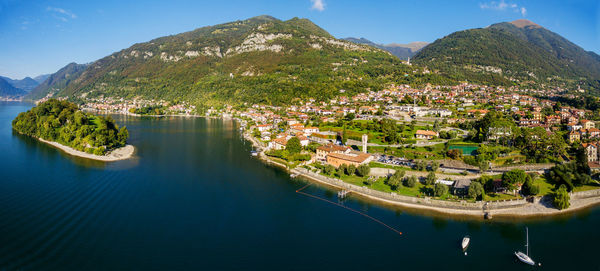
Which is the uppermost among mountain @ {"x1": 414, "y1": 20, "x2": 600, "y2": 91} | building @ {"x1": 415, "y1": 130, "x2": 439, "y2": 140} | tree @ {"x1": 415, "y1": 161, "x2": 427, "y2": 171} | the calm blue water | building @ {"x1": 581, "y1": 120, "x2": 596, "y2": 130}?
mountain @ {"x1": 414, "y1": 20, "x2": 600, "y2": 91}

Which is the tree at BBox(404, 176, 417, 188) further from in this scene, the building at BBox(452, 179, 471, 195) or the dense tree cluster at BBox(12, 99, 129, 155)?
the dense tree cluster at BBox(12, 99, 129, 155)

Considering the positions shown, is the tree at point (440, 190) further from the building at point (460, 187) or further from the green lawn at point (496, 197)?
the green lawn at point (496, 197)

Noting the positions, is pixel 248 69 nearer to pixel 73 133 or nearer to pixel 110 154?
pixel 73 133

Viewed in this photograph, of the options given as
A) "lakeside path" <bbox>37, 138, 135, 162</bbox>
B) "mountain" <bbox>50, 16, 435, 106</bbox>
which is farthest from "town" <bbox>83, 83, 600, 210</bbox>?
"mountain" <bbox>50, 16, 435, 106</bbox>

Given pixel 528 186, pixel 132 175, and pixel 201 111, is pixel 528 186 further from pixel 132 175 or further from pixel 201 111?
pixel 201 111

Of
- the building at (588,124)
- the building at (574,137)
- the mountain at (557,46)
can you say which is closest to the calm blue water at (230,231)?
the building at (574,137)

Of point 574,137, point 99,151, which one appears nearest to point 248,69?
point 99,151
